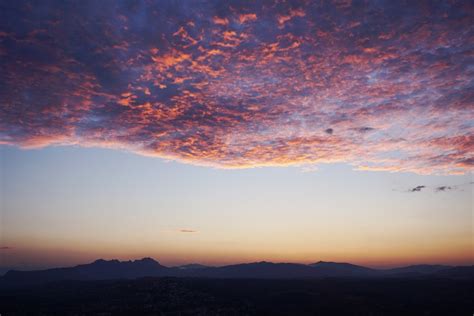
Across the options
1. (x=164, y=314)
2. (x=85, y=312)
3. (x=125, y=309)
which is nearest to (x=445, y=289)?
(x=164, y=314)

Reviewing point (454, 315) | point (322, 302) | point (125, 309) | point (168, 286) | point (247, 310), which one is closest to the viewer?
point (454, 315)

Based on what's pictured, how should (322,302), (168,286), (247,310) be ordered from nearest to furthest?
1. (247,310)
2. (322,302)
3. (168,286)

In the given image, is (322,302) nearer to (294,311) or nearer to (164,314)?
(294,311)

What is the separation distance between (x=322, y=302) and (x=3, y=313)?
6803 centimetres

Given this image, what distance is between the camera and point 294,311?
6794 cm

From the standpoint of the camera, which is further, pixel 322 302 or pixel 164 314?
pixel 322 302

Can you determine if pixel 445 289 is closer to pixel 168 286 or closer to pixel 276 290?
pixel 276 290

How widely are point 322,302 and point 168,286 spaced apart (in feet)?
144

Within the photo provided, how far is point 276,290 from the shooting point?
3922 inches

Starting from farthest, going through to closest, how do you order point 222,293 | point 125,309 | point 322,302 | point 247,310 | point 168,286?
1. point 168,286
2. point 222,293
3. point 322,302
4. point 125,309
5. point 247,310

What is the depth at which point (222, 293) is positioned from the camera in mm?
88750

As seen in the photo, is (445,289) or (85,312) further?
(445,289)

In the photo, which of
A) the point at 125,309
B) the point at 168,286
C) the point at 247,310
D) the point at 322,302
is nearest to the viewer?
the point at 247,310

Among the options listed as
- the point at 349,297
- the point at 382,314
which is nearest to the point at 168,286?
the point at 349,297
